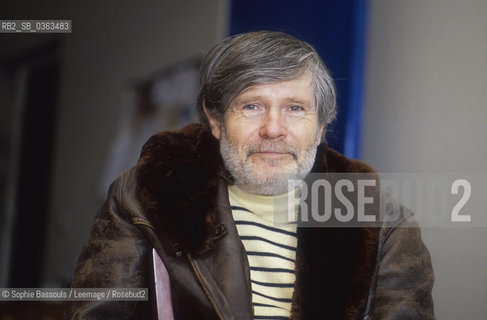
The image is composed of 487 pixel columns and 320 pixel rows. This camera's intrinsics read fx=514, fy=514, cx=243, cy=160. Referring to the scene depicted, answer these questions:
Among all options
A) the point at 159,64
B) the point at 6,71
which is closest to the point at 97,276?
the point at 159,64

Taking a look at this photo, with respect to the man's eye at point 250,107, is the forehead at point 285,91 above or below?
above

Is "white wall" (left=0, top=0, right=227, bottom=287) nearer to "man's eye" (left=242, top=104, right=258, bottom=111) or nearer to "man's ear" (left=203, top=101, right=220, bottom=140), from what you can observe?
"man's ear" (left=203, top=101, right=220, bottom=140)

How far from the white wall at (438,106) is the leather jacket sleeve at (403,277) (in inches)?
1.6

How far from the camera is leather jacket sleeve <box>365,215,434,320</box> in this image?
3.24 feet

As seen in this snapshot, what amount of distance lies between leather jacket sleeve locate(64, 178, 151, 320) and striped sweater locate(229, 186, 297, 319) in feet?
0.71

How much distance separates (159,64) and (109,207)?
1338 millimetres

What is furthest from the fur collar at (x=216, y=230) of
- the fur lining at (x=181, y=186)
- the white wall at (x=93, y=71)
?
the white wall at (x=93, y=71)

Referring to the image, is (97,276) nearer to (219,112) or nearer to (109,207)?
(109,207)

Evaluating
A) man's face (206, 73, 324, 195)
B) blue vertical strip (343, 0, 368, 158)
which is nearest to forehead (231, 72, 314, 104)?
man's face (206, 73, 324, 195)

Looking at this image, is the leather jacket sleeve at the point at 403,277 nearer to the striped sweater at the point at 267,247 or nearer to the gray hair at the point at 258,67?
the striped sweater at the point at 267,247

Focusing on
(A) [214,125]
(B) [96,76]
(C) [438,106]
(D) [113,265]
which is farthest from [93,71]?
(C) [438,106]

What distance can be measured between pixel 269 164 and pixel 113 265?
14.8 inches

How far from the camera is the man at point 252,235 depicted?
3.31 feet

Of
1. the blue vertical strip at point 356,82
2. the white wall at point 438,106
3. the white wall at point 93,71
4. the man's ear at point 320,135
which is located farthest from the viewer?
the white wall at point 93,71
